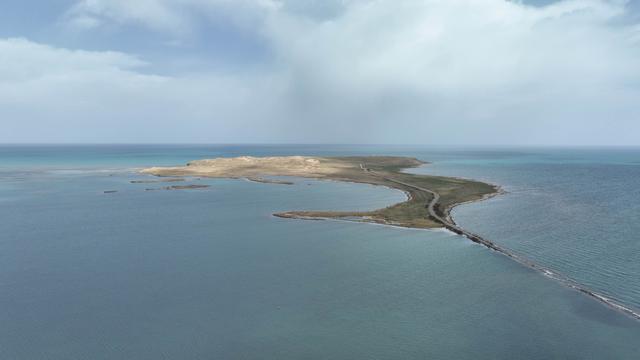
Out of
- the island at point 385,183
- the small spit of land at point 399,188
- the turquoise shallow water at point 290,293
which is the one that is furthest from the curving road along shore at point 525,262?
the turquoise shallow water at point 290,293

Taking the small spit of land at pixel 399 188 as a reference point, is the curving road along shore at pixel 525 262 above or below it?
below

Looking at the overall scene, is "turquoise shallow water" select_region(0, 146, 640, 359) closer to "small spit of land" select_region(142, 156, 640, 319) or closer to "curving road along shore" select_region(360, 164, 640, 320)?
"curving road along shore" select_region(360, 164, 640, 320)

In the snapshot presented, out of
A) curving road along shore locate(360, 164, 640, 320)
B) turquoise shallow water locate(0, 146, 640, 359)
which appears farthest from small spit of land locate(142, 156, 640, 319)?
turquoise shallow water locate(0, 146, 640, 359)

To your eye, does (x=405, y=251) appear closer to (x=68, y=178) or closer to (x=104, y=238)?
(x=104, y=238)

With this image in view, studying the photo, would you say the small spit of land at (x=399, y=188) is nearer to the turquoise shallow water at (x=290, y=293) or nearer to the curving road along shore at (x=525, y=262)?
the curving road along shore at (x=525, y=262)

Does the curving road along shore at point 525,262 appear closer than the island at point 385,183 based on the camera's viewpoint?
Yes

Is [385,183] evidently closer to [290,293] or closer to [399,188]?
[399,188]

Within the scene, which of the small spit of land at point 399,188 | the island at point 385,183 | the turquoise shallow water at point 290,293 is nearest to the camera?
the turquoise shallow water at point 290,293
